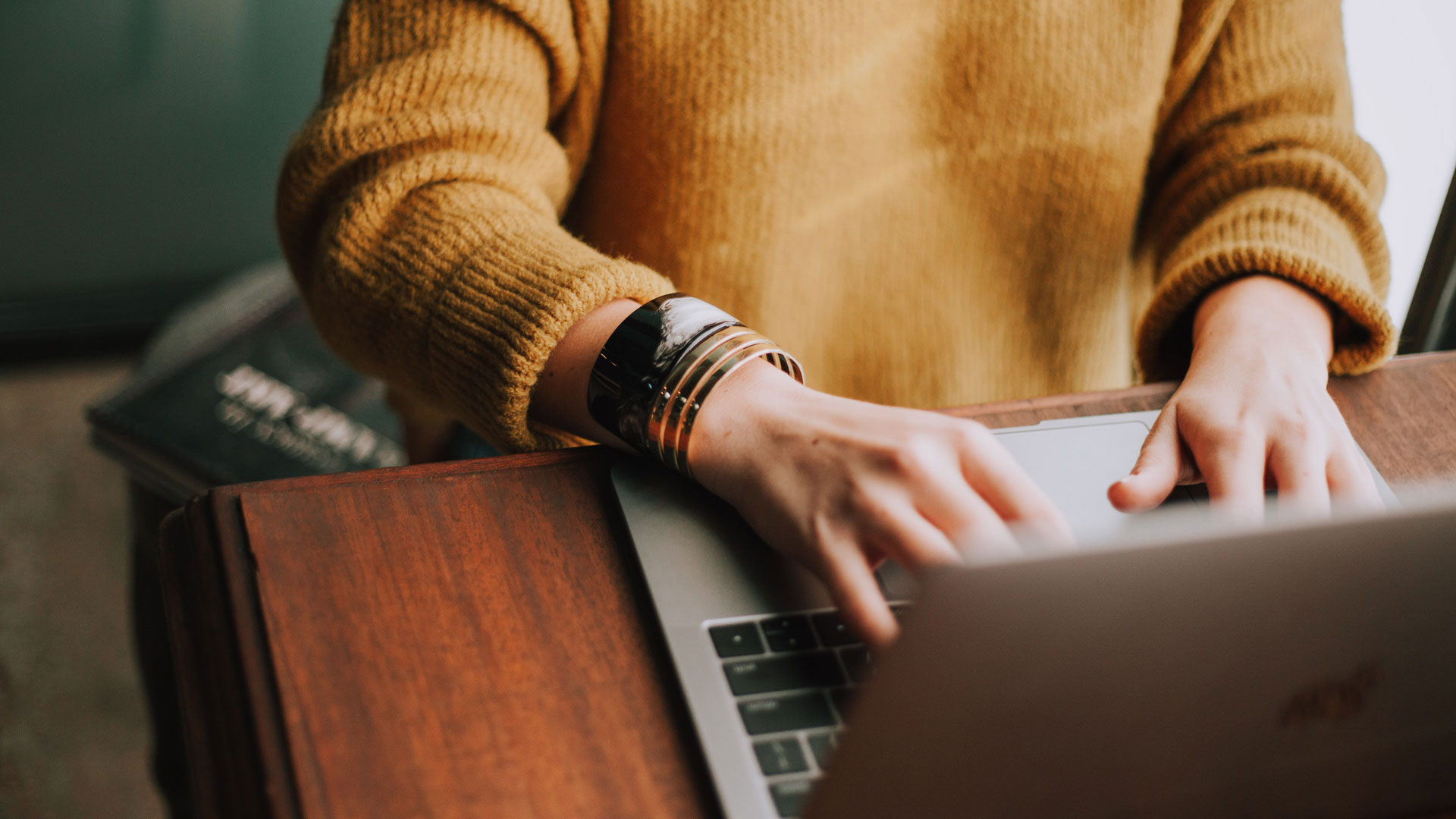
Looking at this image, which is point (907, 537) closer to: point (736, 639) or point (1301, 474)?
point (736, 639)

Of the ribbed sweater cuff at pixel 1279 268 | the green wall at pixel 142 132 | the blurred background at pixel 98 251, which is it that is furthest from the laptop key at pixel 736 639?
the green wall at pixel 142 132

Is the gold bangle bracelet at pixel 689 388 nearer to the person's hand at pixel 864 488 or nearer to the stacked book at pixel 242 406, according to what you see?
the person's hand at pixel 864 488

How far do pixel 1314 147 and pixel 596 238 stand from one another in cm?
50

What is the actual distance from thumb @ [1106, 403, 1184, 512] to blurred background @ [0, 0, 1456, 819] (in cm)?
75

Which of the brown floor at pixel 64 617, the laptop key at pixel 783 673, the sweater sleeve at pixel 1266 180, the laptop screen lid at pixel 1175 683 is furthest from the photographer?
the brown floor at pixel 64 617

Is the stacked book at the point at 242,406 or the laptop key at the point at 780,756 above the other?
the stacked book at the point at 242,406

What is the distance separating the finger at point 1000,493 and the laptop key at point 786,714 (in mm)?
87

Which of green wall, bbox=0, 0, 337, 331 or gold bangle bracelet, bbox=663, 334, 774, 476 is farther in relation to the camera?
green wall, bbox=0, 0, 337, 331

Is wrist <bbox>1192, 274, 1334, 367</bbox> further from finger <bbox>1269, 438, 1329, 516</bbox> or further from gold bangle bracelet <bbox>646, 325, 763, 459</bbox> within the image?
gold bangle bracelet <bbox>646, 325, 763, 459</bbox>

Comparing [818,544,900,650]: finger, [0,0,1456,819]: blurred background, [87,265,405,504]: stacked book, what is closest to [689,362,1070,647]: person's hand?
[818,544,900,650]: finger

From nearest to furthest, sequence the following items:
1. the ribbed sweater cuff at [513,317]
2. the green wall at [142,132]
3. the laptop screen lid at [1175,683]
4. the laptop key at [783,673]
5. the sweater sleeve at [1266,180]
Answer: the laptop screen lid at [1175,683] < the laptop key at [783,673] < the ribbed sweater cuff at [513,317] < the sweater sleeve at [1266,180] < the green wall at [142,132]

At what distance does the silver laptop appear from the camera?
0.25 meters

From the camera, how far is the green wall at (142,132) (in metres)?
1.49

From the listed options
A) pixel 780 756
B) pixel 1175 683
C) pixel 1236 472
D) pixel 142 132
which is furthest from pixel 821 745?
pixel 142 132
